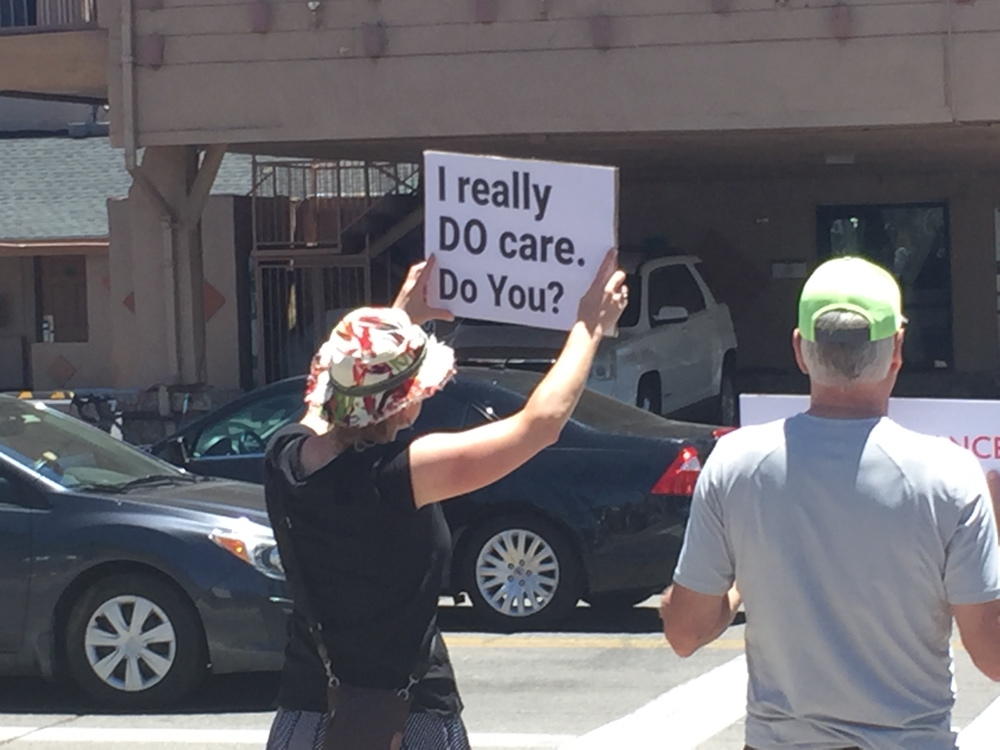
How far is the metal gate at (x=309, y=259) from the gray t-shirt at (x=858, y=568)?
1588 centimetres

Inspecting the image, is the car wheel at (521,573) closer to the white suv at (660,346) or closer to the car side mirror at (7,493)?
the car side mirror at (7,493)

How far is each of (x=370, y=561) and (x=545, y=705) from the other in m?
4.53

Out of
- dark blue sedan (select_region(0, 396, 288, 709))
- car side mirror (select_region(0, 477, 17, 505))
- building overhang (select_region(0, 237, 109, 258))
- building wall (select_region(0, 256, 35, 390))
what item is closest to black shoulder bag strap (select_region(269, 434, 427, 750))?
dark blue sedan (select_region(0, 396, 288, 709))

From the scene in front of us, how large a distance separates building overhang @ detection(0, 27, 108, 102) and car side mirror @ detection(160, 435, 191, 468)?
23.1 feet

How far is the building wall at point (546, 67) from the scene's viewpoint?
13938 mm

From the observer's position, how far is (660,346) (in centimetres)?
1580

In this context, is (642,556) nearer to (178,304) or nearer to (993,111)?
(993,111)

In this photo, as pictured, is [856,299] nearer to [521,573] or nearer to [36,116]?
[521,573]

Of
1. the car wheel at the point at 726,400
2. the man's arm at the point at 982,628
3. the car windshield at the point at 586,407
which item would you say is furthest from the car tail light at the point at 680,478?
the car wheel at the point at 726,400

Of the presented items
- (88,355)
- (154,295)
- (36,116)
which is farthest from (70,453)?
(36,116)

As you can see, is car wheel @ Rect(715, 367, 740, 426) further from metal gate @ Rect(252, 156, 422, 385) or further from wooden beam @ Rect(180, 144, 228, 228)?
wooden beam @ Rect(180, 144, 228, 228)

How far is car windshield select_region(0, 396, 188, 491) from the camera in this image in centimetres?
770

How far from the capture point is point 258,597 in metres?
7.24

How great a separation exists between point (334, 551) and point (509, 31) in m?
11.9
